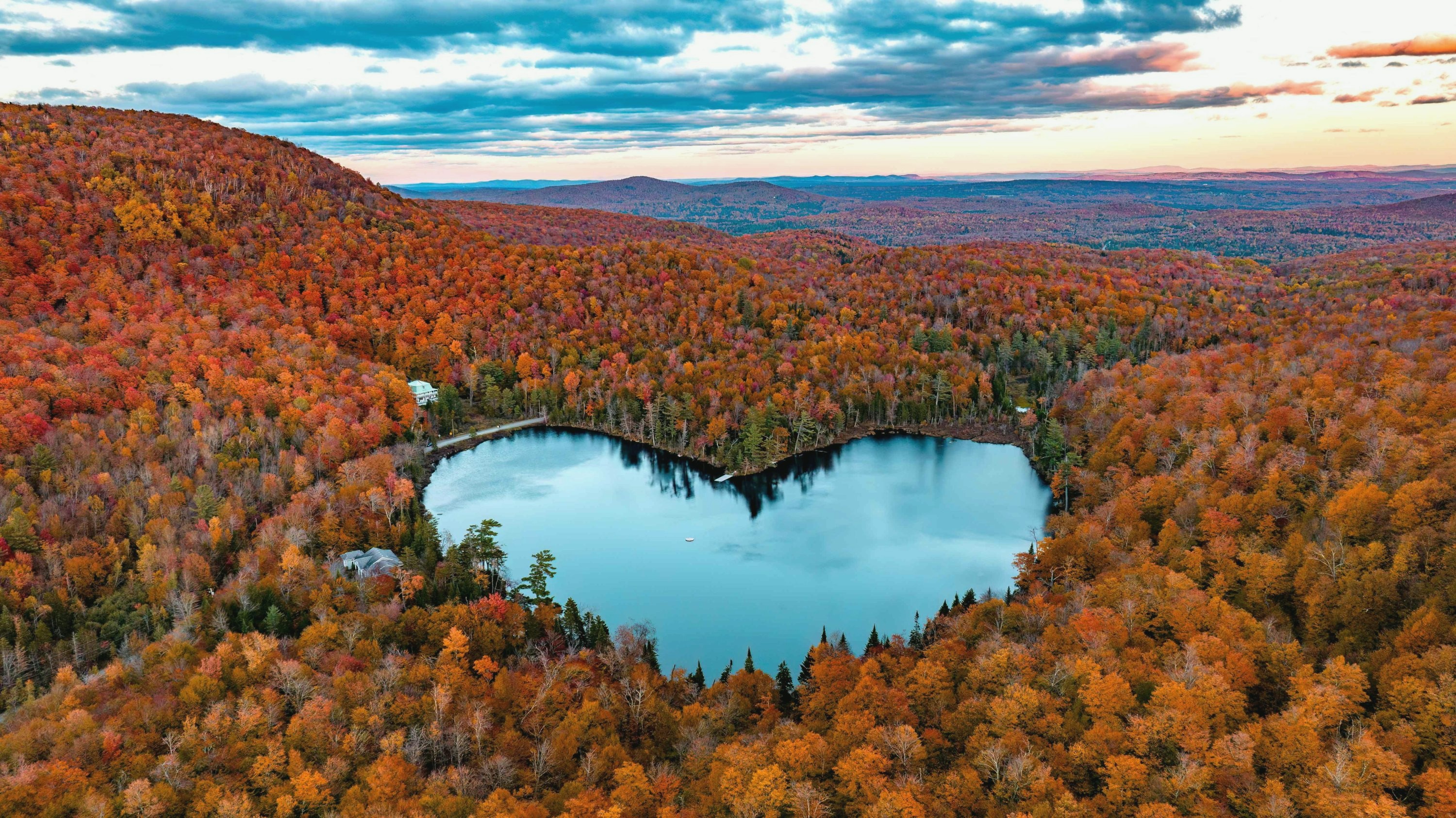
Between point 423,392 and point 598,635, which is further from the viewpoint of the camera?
point 423,392

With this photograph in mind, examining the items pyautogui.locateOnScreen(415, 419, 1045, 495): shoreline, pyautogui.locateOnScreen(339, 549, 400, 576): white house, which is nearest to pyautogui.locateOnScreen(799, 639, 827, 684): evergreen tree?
pyautogui.locateOnScreen(339, 549, 400, 576): white house

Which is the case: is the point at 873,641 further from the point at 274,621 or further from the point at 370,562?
the point at 274,621

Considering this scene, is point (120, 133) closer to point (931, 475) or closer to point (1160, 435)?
point (931, 475)

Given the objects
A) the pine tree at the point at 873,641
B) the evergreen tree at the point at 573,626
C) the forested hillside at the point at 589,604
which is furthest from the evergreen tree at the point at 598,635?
the pine tree at the point at 873,641

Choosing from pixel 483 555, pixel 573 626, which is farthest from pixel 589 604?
pixel 483 555

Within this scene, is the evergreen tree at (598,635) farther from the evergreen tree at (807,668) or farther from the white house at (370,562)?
the white house at (370,562)

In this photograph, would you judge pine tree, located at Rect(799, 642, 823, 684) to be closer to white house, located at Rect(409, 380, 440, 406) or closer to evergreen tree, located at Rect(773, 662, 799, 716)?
evergreen tree, located at Rect(773, 662, 799, 716)

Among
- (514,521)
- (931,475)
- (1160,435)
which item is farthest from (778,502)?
(1160,435)
